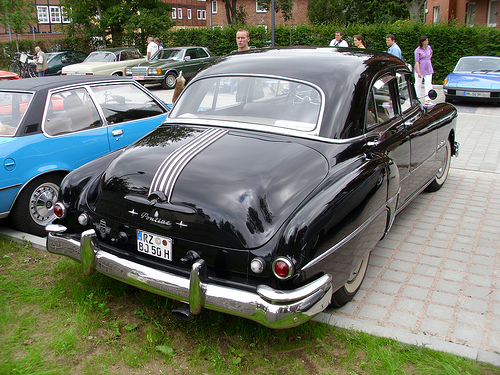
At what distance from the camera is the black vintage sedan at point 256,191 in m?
2.76

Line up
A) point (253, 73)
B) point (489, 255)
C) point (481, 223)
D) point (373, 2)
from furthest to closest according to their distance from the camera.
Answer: point (373, 2), point (481, 223), point (489, 255), point (253, 73)

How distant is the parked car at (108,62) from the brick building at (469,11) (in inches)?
626

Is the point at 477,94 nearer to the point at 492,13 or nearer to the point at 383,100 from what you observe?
the point at 383,100

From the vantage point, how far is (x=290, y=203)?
9.50 feet

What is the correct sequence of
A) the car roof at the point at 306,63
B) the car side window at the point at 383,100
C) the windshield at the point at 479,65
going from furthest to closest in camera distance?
the windshield at the point at 479,65
the car side window at the point at 383,100
the car roof at the point at 306,63

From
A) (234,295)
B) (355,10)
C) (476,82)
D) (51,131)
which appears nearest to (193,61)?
(476,82)

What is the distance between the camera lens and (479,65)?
14.1m

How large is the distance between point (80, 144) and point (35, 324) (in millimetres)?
2417

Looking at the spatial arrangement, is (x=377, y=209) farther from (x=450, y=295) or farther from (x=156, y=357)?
(x=156, y=357)

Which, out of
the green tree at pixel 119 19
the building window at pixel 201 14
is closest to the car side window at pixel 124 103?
the green tree at pixel 119 19

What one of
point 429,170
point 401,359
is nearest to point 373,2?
point 429,170

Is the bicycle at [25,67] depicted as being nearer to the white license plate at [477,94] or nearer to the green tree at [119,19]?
the green tree at [119,19]

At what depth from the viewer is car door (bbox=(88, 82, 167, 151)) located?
565 centimetres

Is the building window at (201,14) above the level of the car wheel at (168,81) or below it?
above
